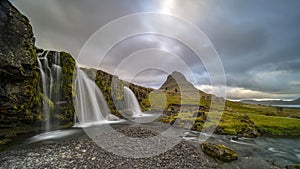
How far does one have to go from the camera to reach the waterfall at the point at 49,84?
14.3 m

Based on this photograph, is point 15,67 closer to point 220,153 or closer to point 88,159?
point 88,159

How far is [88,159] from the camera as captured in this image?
295 inches

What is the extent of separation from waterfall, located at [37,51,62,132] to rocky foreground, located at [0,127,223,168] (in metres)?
6.14

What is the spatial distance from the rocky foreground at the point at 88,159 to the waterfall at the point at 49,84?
6141 mm

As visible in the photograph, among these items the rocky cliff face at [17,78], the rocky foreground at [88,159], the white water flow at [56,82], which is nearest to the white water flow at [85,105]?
the white water flow at [56,82]

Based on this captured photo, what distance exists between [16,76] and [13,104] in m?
2.30

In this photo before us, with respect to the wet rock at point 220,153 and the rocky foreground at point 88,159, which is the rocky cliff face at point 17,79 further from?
the wet rock at point 220,153

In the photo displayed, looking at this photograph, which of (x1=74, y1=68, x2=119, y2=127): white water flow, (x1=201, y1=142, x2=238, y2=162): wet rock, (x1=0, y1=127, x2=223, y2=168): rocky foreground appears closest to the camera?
(x1=0, y1=127, x2=223, y2=168): rocky foreground

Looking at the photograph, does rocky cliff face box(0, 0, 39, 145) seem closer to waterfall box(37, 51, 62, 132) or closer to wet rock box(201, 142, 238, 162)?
waterfall box(37, 51, 62, 132)

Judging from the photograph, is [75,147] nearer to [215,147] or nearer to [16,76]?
[16,76]

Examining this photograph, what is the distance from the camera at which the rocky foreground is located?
22.8ft

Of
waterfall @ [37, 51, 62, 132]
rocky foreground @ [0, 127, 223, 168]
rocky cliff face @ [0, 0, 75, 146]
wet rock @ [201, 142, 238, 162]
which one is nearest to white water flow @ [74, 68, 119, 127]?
waterfall @ [37, 51, 62, 132]

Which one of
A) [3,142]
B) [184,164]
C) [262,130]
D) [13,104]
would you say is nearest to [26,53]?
[13,104]

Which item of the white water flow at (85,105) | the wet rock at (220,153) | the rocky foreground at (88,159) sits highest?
the white water flow at (85,105)
